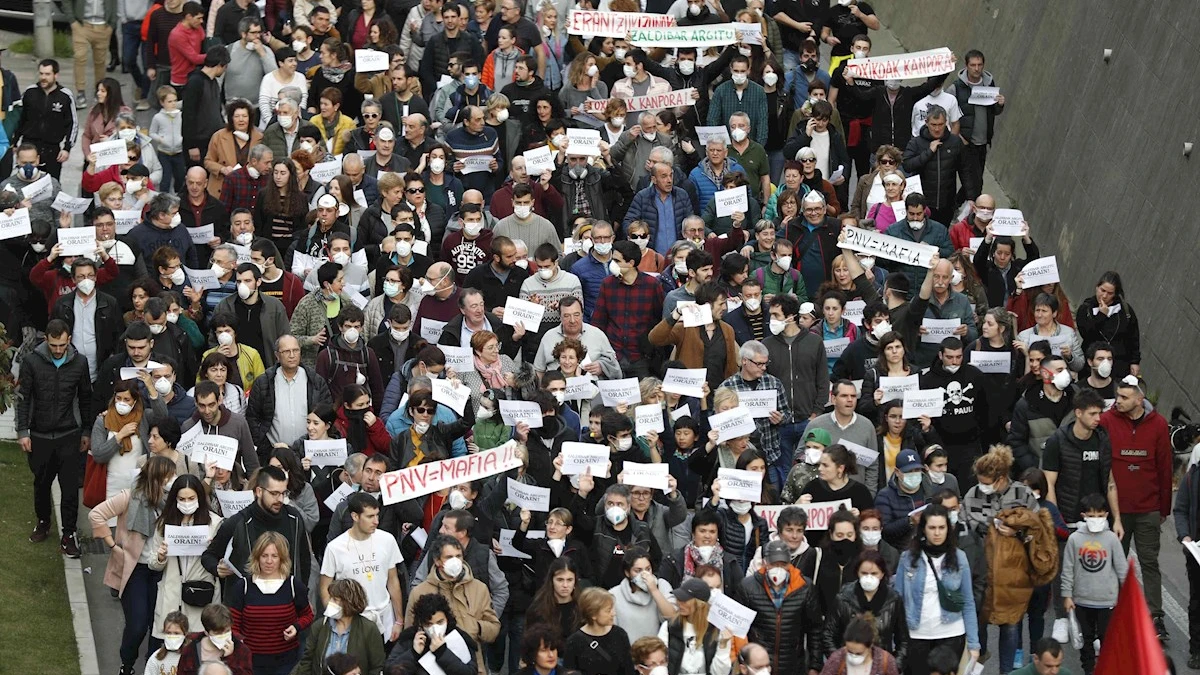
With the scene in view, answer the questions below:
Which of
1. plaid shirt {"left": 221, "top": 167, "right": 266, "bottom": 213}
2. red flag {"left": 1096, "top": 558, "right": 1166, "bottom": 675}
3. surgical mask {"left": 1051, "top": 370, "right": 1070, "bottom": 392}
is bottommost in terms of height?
plaid shirt {"left": 221, "top": 167, "right": 266, "bottom": 213}

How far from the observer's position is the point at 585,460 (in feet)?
54.2

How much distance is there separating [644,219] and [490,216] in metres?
1.49

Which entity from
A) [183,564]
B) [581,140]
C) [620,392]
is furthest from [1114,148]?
[183,564]

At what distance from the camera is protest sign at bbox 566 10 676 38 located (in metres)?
24.6

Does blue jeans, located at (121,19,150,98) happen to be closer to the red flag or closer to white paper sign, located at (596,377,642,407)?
white paper sign, located at (596,377,642,407)

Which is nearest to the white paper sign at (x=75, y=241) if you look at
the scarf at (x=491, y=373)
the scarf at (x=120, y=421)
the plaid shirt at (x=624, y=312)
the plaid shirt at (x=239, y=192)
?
the plaid shirt at (x=239, y=192)

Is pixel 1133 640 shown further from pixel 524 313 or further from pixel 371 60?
pixel 371 60

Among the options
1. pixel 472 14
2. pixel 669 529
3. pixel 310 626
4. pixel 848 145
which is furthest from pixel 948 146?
pixel 310 626

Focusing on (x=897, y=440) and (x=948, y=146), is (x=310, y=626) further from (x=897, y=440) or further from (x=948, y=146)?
(x=948, y=146)

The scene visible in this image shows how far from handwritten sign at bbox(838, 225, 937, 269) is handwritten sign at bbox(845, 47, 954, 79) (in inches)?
147

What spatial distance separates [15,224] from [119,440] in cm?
361

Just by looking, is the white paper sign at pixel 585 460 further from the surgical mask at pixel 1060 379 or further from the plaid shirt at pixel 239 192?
the plaid shirt at pixel 239 192

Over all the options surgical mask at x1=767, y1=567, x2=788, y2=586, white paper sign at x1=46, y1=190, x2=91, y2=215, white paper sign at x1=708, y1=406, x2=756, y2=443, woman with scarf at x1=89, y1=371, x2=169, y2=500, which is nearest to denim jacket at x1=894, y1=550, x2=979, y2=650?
surgical mask at x1=767, y1=567, x2=788, y2=586

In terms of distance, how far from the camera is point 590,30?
24781 mm
